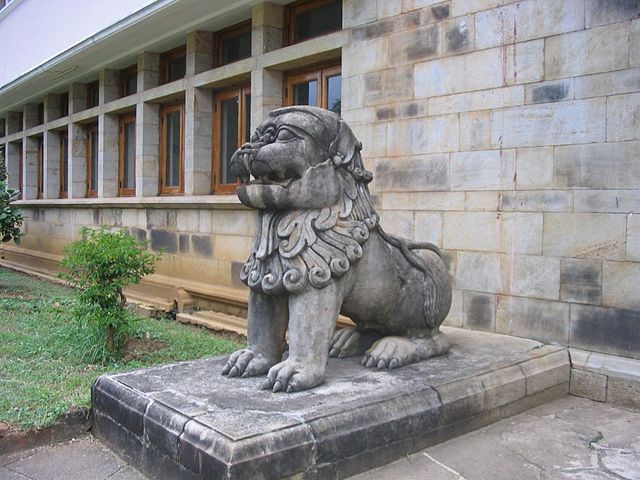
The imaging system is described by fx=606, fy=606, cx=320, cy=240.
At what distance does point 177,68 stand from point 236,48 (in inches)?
54.8

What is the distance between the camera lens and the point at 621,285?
3.93m

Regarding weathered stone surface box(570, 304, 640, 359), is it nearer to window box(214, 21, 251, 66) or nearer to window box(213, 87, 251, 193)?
window box(213, 87, 251, 193)

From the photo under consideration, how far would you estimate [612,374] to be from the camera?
3.80 metres

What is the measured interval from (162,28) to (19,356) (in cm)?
482

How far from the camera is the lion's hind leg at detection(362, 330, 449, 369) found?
336cm

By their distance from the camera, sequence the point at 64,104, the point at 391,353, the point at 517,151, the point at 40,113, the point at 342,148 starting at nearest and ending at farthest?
1. the point at 342,148
2. the point at 391,353
3. the point at 517,151
4. the point at 64,104
5. the point at 40,113

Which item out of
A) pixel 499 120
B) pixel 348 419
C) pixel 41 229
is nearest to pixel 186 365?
pixel 348 419

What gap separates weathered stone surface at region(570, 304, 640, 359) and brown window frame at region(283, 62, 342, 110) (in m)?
3.30

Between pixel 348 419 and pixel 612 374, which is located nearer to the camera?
pixel 348 419

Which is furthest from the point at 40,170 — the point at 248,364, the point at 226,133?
the point at 248,364

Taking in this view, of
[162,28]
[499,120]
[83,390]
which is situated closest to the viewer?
[83,390]

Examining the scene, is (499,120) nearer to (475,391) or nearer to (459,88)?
(459,88)

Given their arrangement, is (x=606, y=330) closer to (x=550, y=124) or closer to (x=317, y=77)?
(x=550, y=124)

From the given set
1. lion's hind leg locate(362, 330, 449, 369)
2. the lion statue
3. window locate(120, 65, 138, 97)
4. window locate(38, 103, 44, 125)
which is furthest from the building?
window locate(38, 103, 44, 125)
